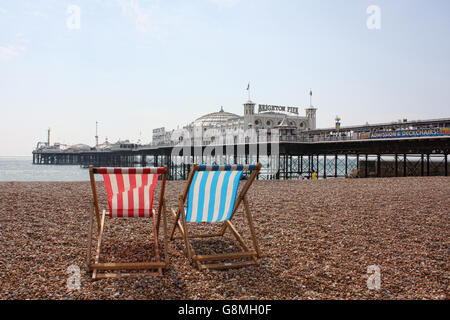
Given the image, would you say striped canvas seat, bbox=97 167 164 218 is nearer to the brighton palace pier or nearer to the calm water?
the brighton palace pier

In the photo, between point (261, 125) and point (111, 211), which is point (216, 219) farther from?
point (261, 125)

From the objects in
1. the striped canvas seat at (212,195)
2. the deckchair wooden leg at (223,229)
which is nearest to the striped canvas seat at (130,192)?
the striped canvas seat at (212,195)

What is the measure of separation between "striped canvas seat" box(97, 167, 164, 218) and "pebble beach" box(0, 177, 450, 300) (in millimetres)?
523

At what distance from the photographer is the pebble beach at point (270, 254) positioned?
3.40 meters

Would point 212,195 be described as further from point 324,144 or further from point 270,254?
point 324,144

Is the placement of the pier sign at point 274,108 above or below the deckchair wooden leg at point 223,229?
above

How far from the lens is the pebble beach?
11.2ft

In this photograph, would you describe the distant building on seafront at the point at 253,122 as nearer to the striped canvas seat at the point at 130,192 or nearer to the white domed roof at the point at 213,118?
the white domed roof at the point at 213,118

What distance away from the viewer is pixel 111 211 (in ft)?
14.3

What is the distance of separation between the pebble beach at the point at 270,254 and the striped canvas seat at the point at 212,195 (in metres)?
0.50

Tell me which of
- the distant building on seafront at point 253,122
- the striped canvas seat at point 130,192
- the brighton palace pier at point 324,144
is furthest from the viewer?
the distant building on seafront at point 253,122

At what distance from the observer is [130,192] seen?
4348mm

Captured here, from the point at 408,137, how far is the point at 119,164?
83.9 meters
